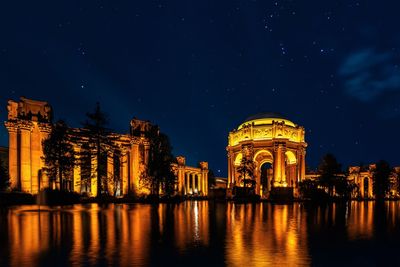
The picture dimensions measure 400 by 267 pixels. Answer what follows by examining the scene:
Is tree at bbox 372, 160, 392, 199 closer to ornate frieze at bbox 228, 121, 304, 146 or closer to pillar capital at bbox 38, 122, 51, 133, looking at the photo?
ornate frieze at bbox 228, 121, 304, 146

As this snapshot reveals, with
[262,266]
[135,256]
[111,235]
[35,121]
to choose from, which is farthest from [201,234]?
[35,121]

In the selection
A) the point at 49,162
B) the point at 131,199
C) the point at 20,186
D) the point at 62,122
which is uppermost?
the point at 62,122

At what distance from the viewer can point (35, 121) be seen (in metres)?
42.4

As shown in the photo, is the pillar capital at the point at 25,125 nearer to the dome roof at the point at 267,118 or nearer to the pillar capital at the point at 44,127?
the pillar capital at the point at 44,127

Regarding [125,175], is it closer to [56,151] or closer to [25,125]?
[56,151]

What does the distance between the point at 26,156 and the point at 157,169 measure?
17206 millimetres

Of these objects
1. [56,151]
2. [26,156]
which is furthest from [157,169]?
[26,156]

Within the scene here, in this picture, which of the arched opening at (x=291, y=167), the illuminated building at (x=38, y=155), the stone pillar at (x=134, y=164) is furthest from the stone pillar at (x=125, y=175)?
the arched opening at (x=291, y=167)

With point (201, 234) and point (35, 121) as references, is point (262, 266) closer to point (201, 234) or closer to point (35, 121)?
point (201, 234)

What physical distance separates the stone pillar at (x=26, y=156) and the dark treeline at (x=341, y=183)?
40297 millimetres

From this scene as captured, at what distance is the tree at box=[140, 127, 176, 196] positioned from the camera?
49.5m

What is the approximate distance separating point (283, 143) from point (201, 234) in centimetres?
6899

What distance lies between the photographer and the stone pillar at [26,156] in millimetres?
40531

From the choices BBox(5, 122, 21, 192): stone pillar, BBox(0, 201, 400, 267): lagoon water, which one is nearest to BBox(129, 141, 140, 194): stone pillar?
BBox(5, 122, 21, 192): stone pillar
